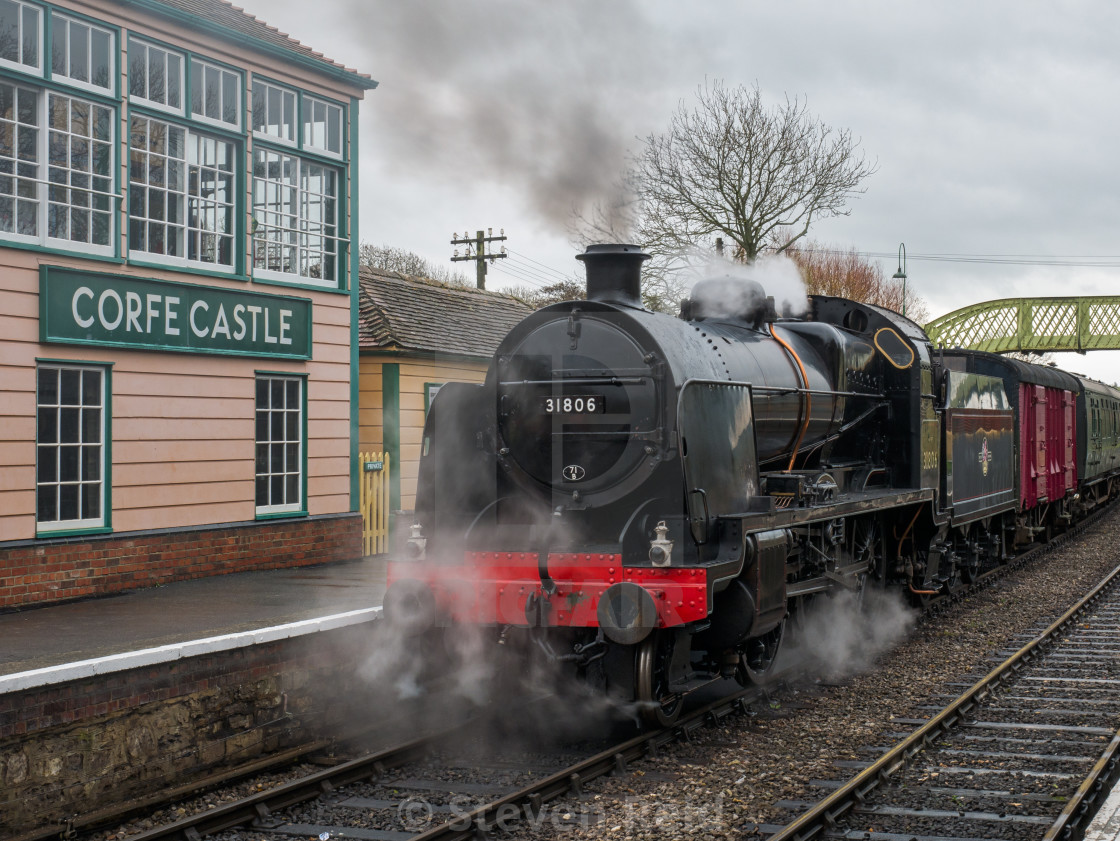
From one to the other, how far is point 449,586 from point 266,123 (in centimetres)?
684

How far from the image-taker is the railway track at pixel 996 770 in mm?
5258

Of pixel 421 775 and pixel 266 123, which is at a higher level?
pixel 266 123

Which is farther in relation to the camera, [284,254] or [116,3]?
[284,254]

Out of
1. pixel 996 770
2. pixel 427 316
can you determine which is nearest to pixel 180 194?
pixel 427 316

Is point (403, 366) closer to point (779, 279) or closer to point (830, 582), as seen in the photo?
point (779, 279)

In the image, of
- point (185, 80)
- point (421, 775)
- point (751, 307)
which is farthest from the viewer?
point (185, 80)

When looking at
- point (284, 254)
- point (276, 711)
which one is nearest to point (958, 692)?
point (276, 711)

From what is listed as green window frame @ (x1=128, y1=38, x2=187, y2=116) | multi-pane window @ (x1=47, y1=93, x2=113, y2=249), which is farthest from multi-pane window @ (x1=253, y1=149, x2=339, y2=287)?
multi-pane window @ (x1=47, y1=93, x2=113, y2=249)

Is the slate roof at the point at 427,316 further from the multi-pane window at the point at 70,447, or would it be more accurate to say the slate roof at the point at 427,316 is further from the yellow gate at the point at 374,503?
the multi-pane window at the point at 70,447

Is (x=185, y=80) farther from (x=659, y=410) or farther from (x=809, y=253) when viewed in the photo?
(x=809, y=253)

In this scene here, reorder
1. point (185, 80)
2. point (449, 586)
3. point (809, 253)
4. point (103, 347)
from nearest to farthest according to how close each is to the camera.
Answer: point (449, 586)
point (103, 347)
point (185, 80)
point (809, 253)

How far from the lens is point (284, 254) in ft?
39.3

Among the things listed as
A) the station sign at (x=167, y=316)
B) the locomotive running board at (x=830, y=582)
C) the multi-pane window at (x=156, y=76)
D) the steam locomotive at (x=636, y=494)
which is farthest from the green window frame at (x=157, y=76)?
the locomotive running board at (x=830, y=582)

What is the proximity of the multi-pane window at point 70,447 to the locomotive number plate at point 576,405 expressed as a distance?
4754mm
